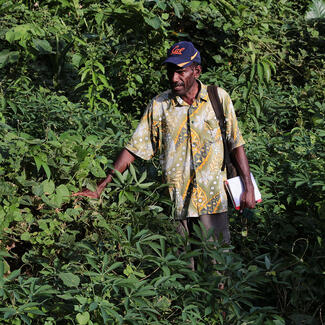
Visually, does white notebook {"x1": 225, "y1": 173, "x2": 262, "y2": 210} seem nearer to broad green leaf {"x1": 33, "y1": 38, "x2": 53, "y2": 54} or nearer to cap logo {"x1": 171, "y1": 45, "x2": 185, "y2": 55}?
cap logo {"x1": 171, "y1": 45, "x2": 185, "y2": 55}

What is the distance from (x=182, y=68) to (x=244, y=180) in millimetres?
759

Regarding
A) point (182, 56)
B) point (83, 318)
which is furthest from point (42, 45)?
point (83, 318)

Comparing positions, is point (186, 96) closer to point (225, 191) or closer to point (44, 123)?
point (225, 191)

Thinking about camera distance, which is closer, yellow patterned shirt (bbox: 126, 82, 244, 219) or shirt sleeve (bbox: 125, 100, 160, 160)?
yellow patterned shirt (bbox: 126, 82, 244, 219)

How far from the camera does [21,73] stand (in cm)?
541

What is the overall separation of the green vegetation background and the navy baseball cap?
2.20 feet

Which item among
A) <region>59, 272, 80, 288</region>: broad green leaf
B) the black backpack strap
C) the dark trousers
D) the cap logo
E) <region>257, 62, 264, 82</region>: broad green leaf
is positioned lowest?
the dark trousers

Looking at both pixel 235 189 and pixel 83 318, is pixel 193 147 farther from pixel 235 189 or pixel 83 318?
pixel 83 318

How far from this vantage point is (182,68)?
3107mm

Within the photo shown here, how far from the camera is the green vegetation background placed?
101 inches

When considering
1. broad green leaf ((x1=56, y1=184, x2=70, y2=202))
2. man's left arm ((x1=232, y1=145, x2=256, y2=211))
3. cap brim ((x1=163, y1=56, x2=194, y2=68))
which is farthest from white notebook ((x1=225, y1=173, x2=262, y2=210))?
broad green leaf ((x1=56, y1=184, x2=70, y2=202))

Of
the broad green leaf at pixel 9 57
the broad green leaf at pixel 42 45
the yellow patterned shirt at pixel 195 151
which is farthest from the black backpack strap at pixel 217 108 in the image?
the broad green leaf at pixel 9 57

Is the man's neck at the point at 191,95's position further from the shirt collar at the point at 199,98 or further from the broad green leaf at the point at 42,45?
the broad green leaf at the point at 42,45

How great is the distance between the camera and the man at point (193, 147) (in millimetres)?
3156
